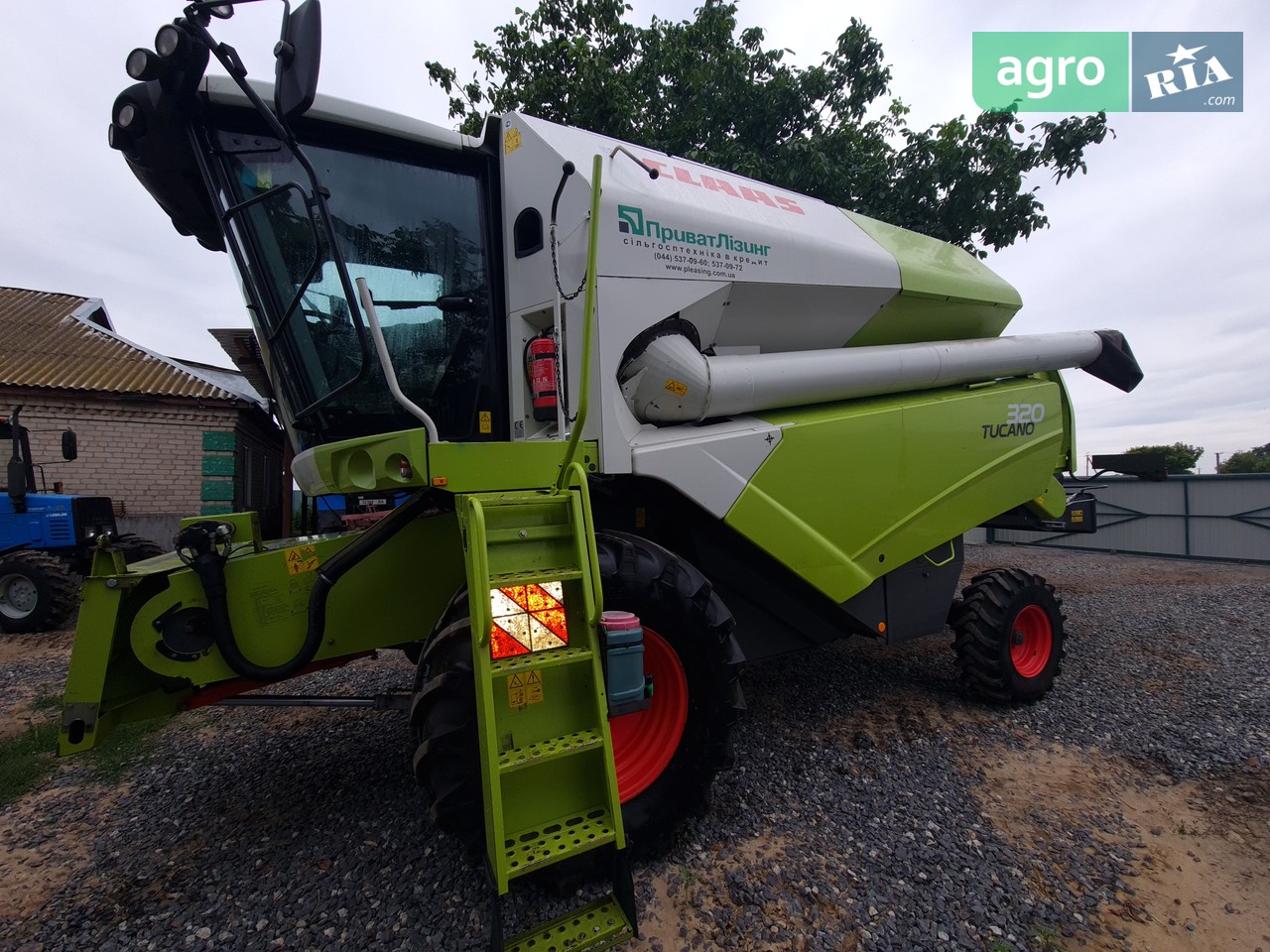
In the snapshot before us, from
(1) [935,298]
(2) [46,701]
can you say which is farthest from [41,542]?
(1) [935,298]

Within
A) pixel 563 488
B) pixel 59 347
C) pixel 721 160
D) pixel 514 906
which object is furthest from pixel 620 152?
pixel 59 347

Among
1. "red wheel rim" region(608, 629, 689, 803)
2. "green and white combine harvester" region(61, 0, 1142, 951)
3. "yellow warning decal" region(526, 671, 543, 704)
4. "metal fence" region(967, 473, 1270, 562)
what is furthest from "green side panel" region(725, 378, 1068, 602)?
"metal fence" region(967, 473, 1270, 562)

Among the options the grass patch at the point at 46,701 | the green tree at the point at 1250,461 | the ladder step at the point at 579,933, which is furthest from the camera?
the green tree at the point at 1250,461

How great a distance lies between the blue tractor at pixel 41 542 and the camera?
21.3ft

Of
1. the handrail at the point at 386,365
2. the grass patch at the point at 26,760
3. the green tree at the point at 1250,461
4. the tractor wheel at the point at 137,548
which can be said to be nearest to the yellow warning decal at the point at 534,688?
the handrail at the point at 386,365

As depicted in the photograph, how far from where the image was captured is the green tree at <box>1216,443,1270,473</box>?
1171 inches

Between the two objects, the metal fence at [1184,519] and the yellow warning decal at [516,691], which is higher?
the yellow warning decal at [516,691]

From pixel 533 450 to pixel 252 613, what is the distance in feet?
4.33

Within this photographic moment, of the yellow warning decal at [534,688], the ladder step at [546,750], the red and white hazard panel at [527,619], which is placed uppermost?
the red and white hazard panel at [527,619]

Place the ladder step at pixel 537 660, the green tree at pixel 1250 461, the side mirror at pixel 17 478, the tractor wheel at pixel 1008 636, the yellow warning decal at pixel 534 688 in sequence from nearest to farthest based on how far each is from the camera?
the ladder step at pixel 537 660
the yellow warning decal at pixel 534 688
the tractor wheel at pixel 1008 636
the side mirror at pixel 17 478
the green tree at pixel 1250 461

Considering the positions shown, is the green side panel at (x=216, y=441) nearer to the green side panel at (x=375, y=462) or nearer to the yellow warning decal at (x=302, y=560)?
the yellow warning decal at (x=302, y=560)

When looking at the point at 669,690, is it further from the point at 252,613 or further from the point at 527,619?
the point at 252,613

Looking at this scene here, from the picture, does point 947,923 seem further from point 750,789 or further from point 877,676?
point 877,676

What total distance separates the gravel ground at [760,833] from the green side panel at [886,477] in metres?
0.98
